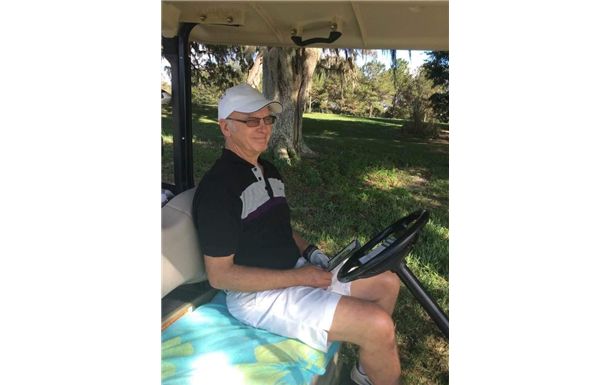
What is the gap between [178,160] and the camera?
2.62 metres

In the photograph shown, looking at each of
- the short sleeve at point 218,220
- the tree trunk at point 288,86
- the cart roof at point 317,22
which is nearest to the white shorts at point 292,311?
the short sleeve at point 218,220

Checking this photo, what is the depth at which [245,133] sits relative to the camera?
7.38 ft

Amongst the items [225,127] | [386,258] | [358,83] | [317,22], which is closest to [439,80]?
[358,83]

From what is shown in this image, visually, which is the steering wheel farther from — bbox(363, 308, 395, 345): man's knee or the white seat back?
the white seat back

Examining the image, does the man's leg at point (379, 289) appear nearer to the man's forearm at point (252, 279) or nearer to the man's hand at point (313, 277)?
the man's hand at point (313, 277)

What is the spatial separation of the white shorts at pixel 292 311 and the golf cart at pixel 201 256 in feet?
0.12

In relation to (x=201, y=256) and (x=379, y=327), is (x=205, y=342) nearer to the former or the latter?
(x=201, y=256)

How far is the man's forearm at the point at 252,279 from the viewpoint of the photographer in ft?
6.63

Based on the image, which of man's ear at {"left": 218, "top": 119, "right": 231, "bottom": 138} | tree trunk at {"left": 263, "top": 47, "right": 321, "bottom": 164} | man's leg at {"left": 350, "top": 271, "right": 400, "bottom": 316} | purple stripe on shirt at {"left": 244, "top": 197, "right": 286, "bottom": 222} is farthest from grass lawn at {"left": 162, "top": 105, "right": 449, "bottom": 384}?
man's ear at {"left": 218, "top": 119, "right": 231, "bottom": 138}
